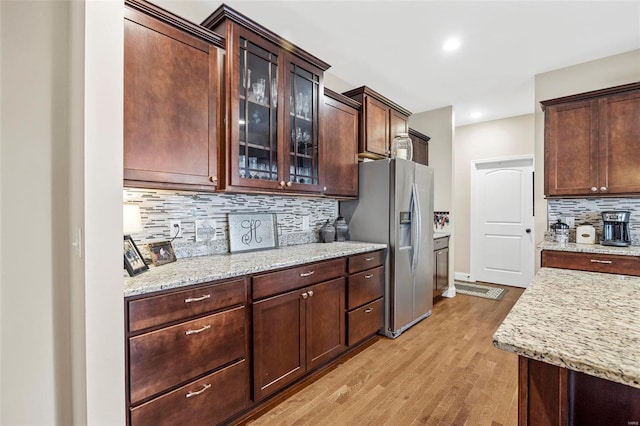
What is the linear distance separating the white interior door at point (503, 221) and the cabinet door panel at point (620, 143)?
189cm

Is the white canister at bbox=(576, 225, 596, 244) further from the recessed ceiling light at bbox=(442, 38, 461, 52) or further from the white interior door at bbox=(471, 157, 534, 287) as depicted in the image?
the recessed ceiling light at bbox=(442, 38, 461, 52)

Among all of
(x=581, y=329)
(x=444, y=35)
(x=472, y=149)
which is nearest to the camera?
(x=581, y=329)

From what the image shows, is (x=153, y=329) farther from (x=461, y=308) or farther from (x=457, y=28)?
(x=461, y=308)

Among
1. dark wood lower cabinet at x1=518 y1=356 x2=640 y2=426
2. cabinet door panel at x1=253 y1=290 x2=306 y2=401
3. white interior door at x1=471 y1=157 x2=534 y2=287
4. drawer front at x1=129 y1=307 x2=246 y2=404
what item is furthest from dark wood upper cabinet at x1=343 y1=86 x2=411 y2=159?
dark wood lower cabinet at x1=518 y1=356 x2=640 y2=426

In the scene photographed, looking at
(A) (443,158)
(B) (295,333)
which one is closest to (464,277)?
(A) (443,158)

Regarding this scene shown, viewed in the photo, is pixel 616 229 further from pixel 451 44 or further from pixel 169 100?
pixel 169 100

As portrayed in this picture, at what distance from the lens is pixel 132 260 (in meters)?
1.51

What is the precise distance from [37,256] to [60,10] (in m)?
1.11

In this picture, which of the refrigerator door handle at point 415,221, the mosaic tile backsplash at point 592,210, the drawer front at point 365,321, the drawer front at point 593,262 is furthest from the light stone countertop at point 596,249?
the drawer front at point 365,321

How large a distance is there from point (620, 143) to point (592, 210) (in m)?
0.74

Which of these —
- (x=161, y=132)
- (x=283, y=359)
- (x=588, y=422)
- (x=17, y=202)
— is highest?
(x=161, y=132)

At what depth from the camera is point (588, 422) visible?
96 cm

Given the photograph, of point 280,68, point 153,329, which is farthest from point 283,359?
point 280,68

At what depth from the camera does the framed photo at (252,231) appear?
2310 mm
